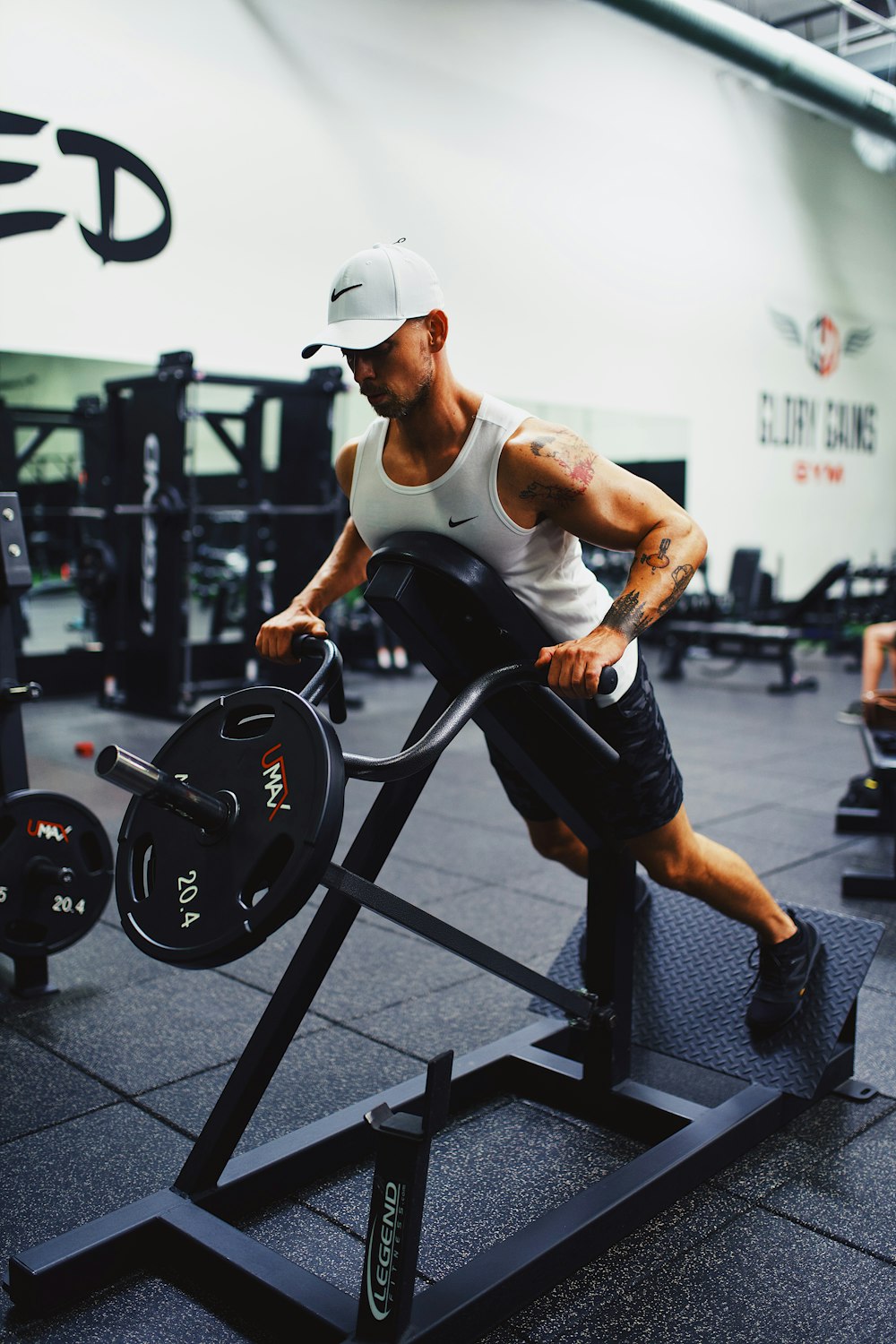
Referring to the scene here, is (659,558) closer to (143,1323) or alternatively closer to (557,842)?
(557,842)

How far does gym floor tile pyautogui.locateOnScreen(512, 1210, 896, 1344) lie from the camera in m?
1.49

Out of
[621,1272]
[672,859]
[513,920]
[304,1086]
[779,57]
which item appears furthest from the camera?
[779,57]

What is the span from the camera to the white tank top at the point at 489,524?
5.49 ft

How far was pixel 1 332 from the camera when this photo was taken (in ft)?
19.3

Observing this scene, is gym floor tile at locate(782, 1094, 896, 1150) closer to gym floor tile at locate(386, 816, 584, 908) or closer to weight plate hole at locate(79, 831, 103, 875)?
gym floor tile at locate(386, 816, 584, 908)

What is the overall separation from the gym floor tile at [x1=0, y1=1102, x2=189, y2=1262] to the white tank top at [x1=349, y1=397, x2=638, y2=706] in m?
1.03

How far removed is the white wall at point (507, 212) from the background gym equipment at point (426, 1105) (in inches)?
199

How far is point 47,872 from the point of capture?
7.89ft

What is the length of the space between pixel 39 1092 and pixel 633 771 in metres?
1.22

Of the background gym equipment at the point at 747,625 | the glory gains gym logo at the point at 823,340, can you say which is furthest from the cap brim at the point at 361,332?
the glory gains gym logo at the point at 823,340

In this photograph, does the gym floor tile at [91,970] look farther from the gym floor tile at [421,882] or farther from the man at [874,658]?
the man at [874,658]

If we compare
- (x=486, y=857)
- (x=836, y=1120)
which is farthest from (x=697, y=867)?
(x=486, y=857)

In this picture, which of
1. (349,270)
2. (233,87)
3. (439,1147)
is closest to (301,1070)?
(439,1147)

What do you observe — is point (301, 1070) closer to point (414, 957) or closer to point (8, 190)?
point (414, 957)
